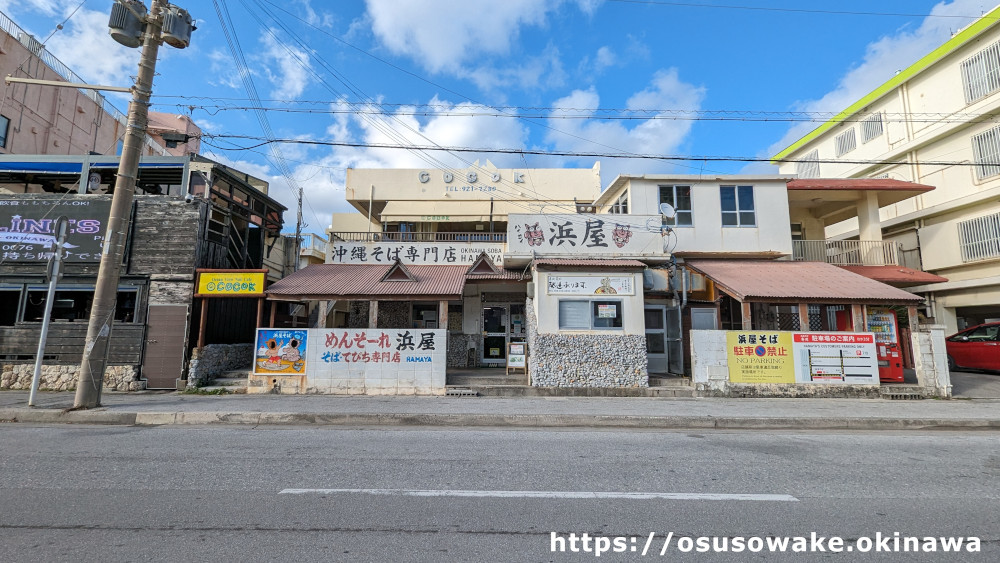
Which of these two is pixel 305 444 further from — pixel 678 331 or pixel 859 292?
pixel 859 292

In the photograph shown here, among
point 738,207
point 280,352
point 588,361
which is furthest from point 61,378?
point 738,207

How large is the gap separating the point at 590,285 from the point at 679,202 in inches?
237

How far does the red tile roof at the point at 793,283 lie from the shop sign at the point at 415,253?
24.6 feet

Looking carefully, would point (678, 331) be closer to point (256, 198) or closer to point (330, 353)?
point (330, 353)

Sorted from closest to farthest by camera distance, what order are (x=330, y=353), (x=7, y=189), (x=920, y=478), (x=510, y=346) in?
(x=920, y=478)
(x=330, y=353)
(x=510, y=346)
(x=7, y=189)

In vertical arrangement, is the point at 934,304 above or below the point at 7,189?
below

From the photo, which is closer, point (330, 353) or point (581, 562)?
point (581, 562)

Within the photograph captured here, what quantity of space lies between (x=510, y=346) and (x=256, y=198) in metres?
11.5

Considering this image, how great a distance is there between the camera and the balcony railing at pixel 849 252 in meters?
17.5

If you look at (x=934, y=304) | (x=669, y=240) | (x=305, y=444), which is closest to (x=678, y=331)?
(x=669, y=240)

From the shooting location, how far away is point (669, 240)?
15.6 meters

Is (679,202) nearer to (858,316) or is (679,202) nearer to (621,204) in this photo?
(621,204)

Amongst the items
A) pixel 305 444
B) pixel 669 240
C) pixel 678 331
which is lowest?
pixel 305 444

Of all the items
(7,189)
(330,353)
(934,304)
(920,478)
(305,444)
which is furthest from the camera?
(934,304)
